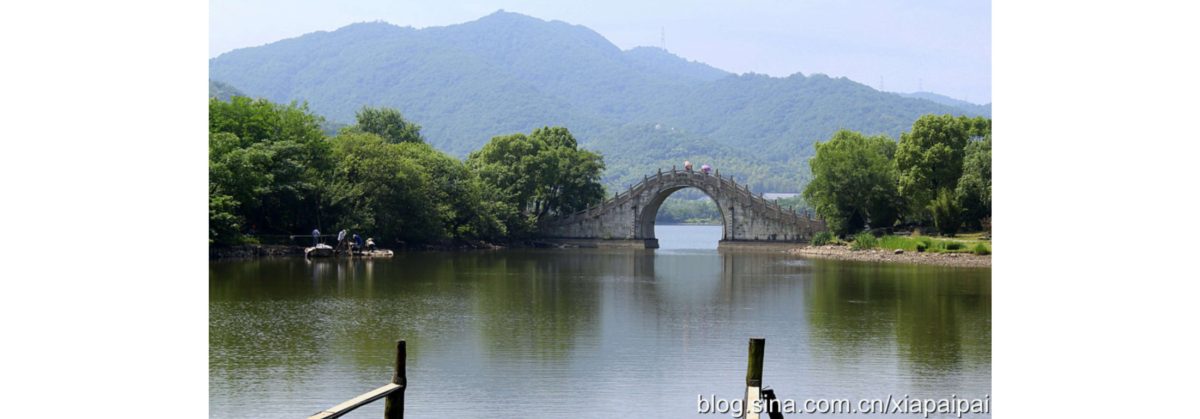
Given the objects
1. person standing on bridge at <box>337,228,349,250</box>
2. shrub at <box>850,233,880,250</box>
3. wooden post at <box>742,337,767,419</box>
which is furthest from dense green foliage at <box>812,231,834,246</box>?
wooden post at <box>742,337,767,419</box>

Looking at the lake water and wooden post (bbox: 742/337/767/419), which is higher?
wooden post (bbox: 742/337/767/419)

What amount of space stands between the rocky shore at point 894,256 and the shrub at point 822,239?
471 millimetres

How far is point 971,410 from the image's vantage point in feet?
46.1

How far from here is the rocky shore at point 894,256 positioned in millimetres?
41844

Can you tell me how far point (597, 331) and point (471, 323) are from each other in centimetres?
215

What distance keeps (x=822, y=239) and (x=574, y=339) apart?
124 ft

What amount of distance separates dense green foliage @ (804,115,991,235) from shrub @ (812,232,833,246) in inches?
17.5

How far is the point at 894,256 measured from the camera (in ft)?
152

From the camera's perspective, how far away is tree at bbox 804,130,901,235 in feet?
177

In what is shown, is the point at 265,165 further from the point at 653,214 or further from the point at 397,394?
the point at 397,394

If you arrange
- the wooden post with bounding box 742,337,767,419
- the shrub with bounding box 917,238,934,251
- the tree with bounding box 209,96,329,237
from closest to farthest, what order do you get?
the wooden post with bounding box 742,337,767,419
the tree with bounding box 209,96,329,237
the shrub with bounding box 917,238,934,251

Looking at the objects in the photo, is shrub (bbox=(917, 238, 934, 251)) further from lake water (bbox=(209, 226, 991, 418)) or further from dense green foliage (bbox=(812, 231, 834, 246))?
dense green foliage (bbox=(812, 231, 834, 246))
